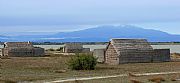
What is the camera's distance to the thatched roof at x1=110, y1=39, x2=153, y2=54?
161 ft

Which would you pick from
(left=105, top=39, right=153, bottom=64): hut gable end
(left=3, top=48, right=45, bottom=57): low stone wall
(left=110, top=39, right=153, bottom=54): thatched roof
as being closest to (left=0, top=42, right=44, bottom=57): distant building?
(left=3, top=48, right=45, bottom=57): low stone wall

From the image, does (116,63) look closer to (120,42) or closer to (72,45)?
(120,42)

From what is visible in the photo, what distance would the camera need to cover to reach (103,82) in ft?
89.7

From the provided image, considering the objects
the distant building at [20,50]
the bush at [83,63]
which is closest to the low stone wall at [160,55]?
the bush at [83,63]

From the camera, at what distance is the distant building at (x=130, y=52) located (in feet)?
160

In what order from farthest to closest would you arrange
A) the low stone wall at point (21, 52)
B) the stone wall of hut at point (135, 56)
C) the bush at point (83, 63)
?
the low stone wall at point (21, 52) < the stone wall of hut at point (135, 56) < the bush at point (83, 63)

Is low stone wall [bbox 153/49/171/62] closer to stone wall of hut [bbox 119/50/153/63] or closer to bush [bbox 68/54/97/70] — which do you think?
stone wall of hut [bbox 119/50/153/63]

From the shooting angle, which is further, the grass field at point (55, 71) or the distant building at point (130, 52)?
the distant building at point (130, 52)

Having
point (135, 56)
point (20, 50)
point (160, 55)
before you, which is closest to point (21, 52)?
point (20, 50)

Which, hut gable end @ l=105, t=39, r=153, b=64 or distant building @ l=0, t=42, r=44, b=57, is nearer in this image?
hut gable end @ l=105, t=39, r=153, b=64

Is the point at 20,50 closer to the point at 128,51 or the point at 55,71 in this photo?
the point at 128,51

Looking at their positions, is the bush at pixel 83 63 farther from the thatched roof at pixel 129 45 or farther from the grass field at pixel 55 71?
the thatched roof at pixel 129 45

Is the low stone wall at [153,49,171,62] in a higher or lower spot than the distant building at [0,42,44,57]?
lower

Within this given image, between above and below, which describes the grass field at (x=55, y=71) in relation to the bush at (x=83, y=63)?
below
